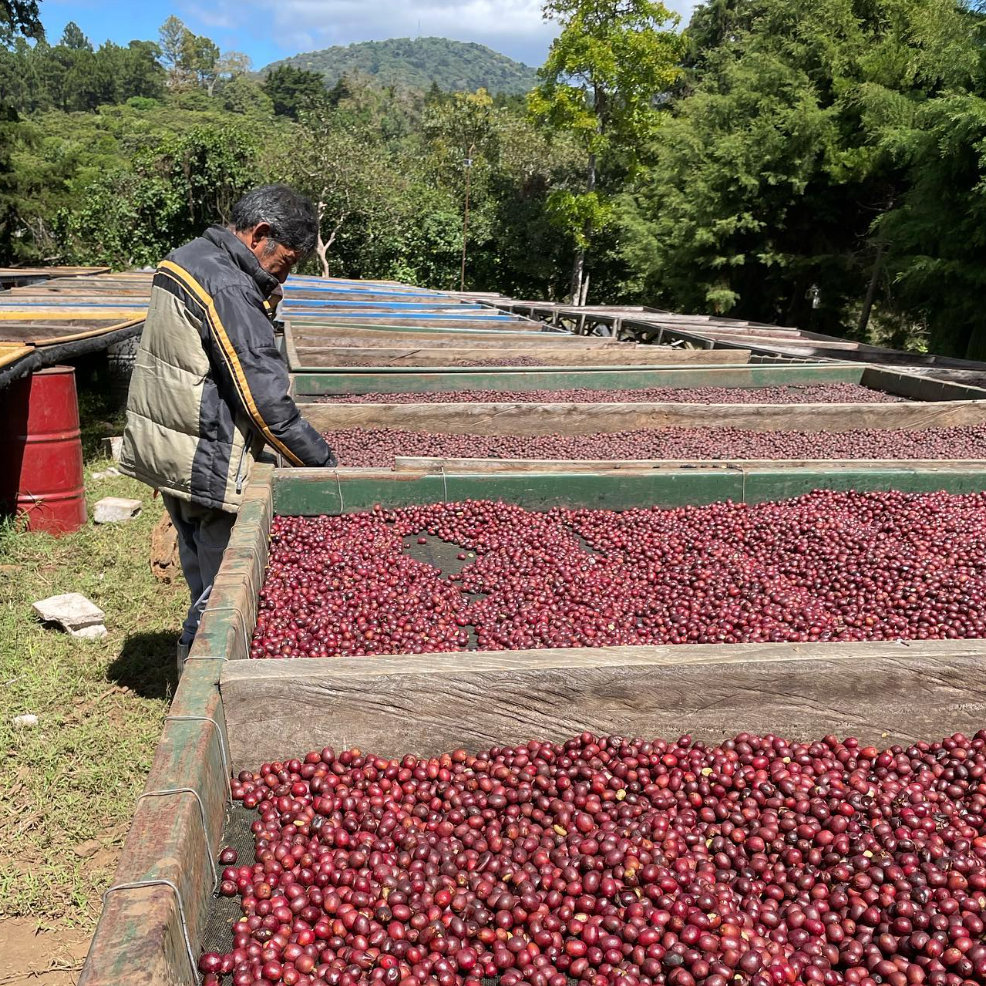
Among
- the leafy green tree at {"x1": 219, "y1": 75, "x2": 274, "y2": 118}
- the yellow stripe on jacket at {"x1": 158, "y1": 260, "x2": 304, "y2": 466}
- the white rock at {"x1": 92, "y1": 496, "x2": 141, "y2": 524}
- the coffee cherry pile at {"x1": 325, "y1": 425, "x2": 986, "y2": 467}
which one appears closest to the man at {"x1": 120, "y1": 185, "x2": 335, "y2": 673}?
the yellow stripe on jacket at {"x1": 158, "y1": 260, "x2": 304, "y2": 466}

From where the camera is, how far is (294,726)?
1892 mm

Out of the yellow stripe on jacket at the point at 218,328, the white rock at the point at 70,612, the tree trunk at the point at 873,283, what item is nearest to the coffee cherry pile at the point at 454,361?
the white rock at the point at 70,612

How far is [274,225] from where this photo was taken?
269cm

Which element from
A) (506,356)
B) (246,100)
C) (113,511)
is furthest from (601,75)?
(246,100)

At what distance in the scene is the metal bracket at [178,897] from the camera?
1.23 metres

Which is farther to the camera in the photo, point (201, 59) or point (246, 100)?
point (201, 59)

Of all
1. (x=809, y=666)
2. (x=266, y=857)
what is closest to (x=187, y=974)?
(x=266, y=857)

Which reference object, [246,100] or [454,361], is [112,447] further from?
[246,100]

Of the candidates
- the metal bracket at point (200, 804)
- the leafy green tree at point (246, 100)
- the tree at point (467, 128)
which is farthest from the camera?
the leafy green tree at point (246, 100)

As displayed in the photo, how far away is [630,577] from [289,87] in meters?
93.4

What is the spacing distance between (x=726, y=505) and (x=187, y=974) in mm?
2879

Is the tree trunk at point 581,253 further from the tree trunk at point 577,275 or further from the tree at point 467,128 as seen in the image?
the tree at point 467,128

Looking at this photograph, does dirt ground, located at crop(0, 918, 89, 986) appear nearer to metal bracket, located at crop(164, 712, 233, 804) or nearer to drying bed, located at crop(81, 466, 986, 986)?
metal bracket, located at crop(164, 712, 233, 804)

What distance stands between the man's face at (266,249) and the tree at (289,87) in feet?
280
